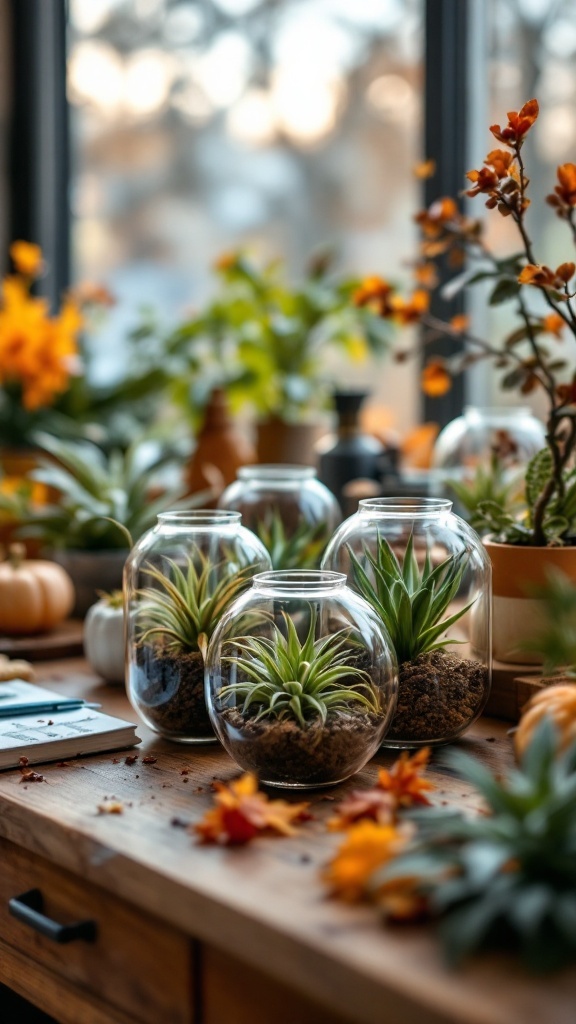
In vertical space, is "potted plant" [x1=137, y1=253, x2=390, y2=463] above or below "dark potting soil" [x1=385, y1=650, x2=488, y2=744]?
above

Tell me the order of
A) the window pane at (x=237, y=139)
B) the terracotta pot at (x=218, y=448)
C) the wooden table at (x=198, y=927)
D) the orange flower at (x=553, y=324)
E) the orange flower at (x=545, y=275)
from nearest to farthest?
the wooden table at (x=198, y=927) → the orange flower at (x=545, y=275) → the orange flower at (x=553, y=324) → the terracotta pot at (x=218, y=448) → the window pane at (x=237, y=139)

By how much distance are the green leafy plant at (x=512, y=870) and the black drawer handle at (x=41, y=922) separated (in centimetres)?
29

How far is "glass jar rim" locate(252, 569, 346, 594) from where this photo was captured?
3.40 ft

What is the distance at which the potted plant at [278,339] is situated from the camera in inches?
87.0

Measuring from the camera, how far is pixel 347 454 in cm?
182

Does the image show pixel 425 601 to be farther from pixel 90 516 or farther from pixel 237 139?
pixel 237 139

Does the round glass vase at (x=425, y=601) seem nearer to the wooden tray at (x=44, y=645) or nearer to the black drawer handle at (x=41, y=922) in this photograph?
the black drawer handle at (x=41, y=922)

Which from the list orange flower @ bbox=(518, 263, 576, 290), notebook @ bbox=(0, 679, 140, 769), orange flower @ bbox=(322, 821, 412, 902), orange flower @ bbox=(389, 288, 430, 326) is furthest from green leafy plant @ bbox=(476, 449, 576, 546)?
orange flower @ bbox=(322, 821, 412, 902)

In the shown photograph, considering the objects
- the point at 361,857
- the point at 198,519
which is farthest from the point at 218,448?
the point at 361,857

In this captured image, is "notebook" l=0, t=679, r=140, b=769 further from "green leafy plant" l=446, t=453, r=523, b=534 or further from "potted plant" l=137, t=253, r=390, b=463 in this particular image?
"potted plant" l=137, t=253, r=390, b=463

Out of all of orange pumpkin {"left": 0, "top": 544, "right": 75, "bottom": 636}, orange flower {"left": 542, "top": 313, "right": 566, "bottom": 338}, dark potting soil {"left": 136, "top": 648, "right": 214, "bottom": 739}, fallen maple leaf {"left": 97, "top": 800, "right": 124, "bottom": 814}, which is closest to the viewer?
fallen maple leaf {"left": 97, "top": 800, "right": 124, "bottom": 814}

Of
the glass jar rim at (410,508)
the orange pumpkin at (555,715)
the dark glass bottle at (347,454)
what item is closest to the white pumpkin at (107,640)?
the glass jar rim at (410,508)

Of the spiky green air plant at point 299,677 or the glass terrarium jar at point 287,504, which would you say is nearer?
the spiky green air plant at point 299,677

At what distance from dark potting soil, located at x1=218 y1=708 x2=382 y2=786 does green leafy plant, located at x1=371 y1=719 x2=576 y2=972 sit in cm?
21
